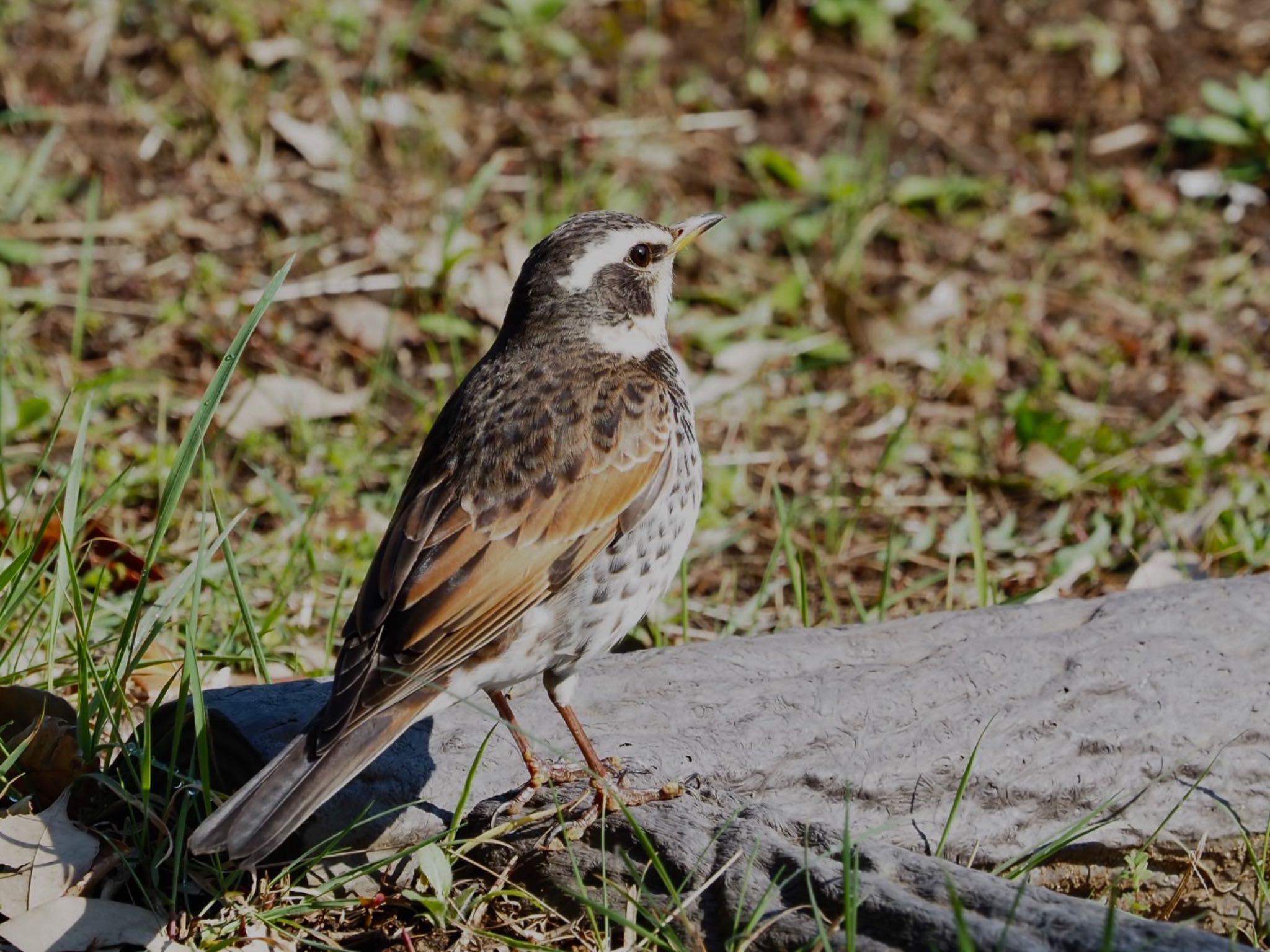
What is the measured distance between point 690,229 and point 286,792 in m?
2.62

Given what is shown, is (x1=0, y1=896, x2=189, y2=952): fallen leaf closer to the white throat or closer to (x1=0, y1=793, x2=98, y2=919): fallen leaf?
(x1=0, y1=793, x2=98, y2=919): fallen leaf

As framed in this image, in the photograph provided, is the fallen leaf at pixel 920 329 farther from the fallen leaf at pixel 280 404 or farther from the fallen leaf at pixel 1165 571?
the fallen leaf at pixel 280 404

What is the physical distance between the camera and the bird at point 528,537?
4176 millimetres

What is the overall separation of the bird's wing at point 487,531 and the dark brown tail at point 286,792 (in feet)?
0.17

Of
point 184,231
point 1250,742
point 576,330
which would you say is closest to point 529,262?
point 576,330

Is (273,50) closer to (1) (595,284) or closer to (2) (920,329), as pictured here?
(2) (920,329)

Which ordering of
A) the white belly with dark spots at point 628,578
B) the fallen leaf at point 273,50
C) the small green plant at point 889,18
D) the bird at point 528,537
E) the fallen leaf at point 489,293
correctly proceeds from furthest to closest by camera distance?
the small green plant at point 889,18 < the fallen leaf at point 273,50 < the fallen leaf at point 489,293 < the white belly with dark spots at point 628,578 < the bird at point 528,537

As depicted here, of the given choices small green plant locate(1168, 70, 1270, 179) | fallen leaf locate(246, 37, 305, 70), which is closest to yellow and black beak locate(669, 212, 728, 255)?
fallen leaf locate(246, 37, 305, 70)

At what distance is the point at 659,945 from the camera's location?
395 cm

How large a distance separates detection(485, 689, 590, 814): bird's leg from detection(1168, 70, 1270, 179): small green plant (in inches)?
260

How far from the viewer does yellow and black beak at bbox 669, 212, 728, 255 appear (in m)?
5.67

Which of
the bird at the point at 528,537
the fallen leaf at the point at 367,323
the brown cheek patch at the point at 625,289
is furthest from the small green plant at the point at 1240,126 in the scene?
the bird at the point at 528,537

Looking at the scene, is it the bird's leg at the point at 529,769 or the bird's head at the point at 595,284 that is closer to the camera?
the bird's leg at the point at 529,769

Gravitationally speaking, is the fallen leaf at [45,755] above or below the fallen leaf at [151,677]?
above
